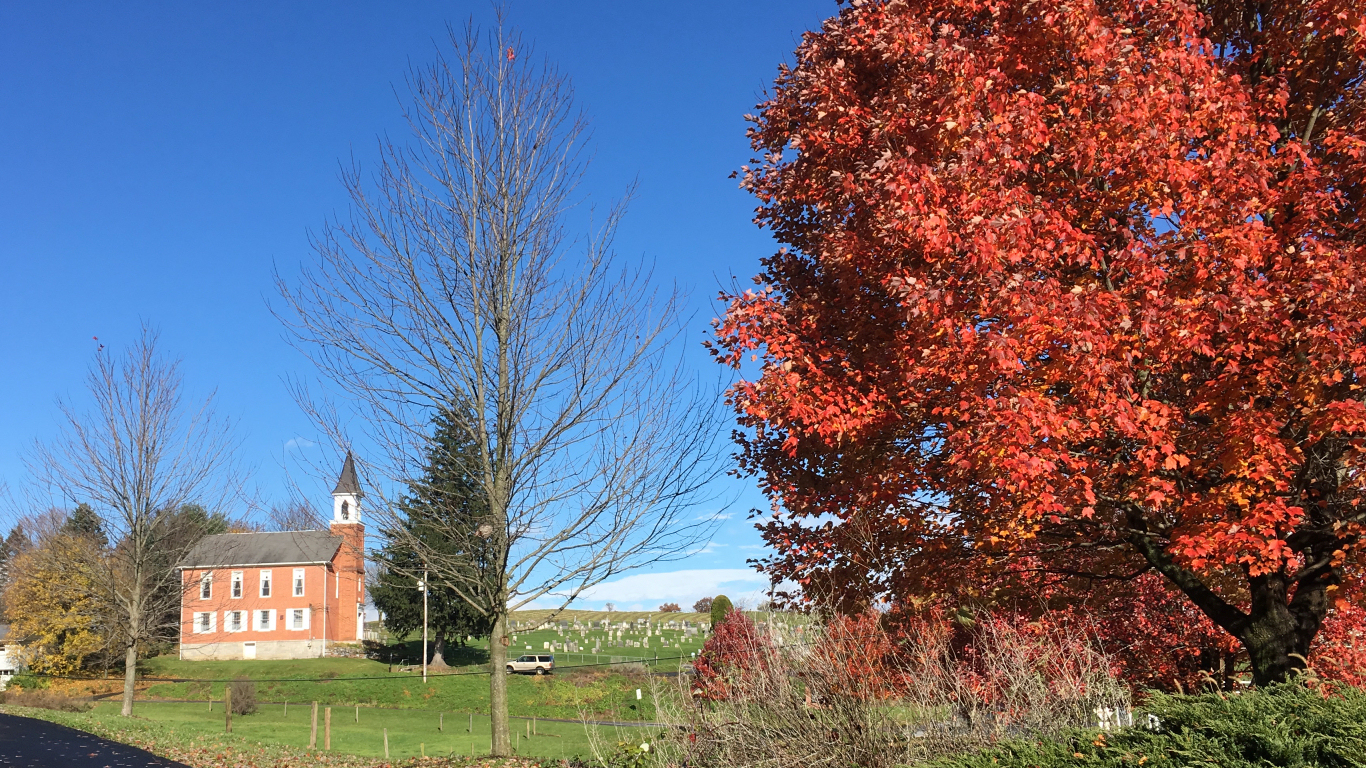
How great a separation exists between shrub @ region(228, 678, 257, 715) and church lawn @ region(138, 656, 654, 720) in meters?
1.60

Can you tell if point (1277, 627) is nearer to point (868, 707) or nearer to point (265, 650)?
point (868, 707)

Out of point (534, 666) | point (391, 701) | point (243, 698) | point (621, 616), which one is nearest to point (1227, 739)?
point (243, 698)

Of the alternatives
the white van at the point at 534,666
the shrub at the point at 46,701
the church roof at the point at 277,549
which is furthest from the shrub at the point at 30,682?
the white van at the point at 534,666

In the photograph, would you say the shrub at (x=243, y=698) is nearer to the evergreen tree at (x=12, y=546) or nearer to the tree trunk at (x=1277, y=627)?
the tree trunk at (x=1277, y=627)

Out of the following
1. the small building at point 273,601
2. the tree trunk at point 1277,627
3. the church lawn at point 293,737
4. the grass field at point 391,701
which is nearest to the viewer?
the tree trunk at point 1277,627

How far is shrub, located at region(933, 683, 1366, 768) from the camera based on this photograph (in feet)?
16.5

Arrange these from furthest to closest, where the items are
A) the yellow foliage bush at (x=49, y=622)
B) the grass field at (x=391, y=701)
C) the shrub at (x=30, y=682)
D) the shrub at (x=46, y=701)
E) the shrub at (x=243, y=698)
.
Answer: the yellow foliage bush at (x=49, y=622), the shrub at (x=30, y=682), the shrub at (x=243, y=698), the shrub at (x=46, y=701), the grass field at (x=391, y=701)

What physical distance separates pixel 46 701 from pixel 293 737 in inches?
396

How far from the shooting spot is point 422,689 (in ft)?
145

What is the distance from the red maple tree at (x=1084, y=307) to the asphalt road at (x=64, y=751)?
1163 cm

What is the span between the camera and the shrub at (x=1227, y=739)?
5.02 metres

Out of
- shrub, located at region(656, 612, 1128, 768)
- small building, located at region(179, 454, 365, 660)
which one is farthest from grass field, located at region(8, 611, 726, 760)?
shrub, located at region(656, 612, 1128, 768)

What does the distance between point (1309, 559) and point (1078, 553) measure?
2147 millimetres

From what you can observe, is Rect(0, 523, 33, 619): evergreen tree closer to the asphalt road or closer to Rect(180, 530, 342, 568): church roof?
Rect(180, 530, 342, 568): church roof
